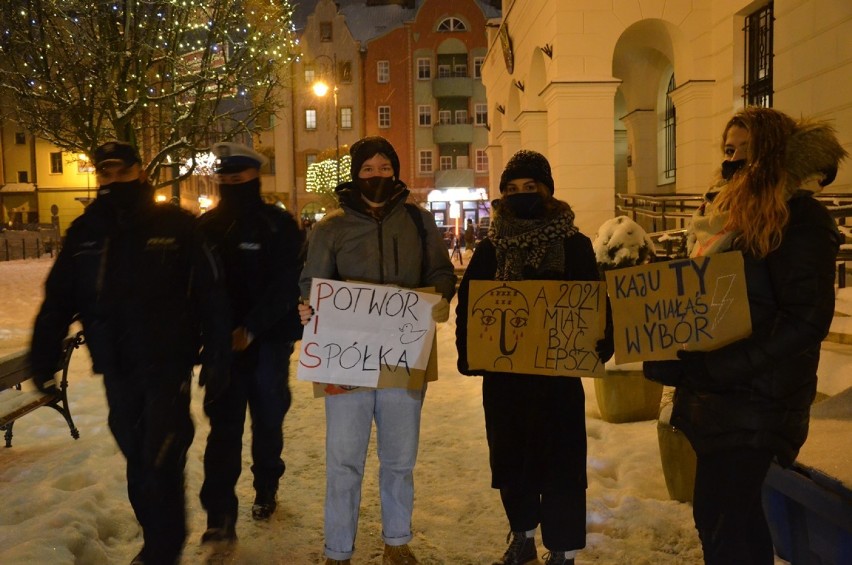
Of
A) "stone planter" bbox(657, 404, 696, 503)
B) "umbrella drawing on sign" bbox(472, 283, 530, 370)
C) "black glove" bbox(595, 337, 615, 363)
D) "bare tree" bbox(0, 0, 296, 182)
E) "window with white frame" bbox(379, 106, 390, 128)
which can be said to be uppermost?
"window with white frame" bbox(379, 106, 390, 128)

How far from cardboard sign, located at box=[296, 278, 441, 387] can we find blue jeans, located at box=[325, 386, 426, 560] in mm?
125

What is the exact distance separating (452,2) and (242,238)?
49564 mm

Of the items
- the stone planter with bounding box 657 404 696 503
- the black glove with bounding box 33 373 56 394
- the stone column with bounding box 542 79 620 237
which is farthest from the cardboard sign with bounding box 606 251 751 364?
the stone column with bounding box 542 79 620 237

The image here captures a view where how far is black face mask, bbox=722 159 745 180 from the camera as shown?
8.36 feet

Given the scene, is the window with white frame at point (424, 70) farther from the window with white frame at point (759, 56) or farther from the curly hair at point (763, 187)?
the curly hair at point (763, 187)

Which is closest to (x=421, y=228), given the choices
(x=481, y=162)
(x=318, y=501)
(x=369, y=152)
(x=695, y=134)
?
(x=369, y=152)

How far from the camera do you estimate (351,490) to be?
3406 millimetres

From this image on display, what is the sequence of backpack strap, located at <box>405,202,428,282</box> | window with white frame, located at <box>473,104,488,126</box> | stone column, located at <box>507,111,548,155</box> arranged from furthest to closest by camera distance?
1. window with white frame, located at <box>473,104,488,126</box>
2. stone column, located at <box>507,111,548,155</box>
3. backpack strap, located at <box>405,202,428,282</box>

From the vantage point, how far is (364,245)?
3.41 metres

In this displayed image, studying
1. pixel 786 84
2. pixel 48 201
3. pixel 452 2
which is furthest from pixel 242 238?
pixel 48 201

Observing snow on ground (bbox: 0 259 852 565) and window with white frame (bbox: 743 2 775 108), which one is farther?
window with white frame (bbox: 743 2 775 108)

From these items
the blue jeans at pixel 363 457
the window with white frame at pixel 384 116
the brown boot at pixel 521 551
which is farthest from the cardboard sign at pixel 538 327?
the window with white frame at pixel 384 116

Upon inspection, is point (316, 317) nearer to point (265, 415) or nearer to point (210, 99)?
point (265, 415)

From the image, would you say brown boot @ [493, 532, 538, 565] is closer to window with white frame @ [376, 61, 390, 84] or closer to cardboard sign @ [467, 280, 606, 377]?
cardboard sign @ [467, 280, 606, 377]
